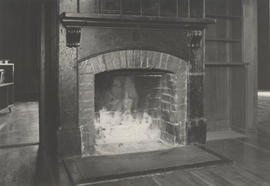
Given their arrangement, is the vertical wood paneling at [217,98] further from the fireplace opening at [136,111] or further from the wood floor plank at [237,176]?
the wood floor plank at [237,176]

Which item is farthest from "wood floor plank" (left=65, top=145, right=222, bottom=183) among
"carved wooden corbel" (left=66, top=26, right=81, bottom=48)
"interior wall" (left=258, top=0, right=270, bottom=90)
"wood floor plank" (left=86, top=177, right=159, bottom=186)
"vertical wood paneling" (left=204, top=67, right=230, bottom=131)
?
"interior wall" (left=258, top=0, right=270, bottom=90)

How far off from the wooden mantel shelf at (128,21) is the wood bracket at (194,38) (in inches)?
2.8

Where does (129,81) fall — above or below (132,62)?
below

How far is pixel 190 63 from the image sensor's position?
3.99m

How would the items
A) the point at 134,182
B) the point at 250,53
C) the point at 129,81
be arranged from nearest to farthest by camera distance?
the point at 134,182
the point at 129,81
the point at 250,53

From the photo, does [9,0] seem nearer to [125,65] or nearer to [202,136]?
[125,65]

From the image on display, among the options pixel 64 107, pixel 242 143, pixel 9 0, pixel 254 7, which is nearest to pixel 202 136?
pixel 242 143

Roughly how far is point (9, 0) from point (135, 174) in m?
9.03

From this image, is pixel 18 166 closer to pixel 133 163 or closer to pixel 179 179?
pixel 133 163

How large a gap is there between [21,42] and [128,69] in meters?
7.49

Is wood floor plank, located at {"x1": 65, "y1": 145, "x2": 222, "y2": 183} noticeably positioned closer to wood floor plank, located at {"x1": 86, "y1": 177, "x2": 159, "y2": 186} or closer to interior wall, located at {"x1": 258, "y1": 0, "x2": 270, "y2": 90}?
wood floor plank, located at {"x1": 86, "y1": 177, "x2": 159, "y2": 186}

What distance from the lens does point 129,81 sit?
4125 millimetres

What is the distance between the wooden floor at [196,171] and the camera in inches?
110

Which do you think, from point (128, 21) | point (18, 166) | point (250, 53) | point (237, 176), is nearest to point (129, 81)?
point (128, 21)
